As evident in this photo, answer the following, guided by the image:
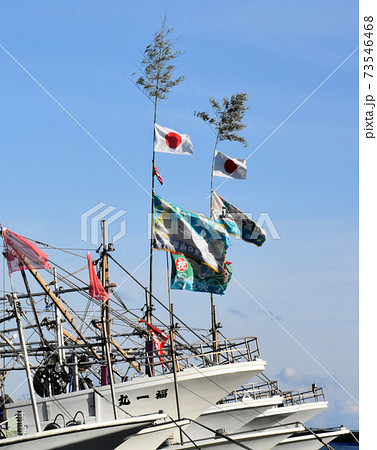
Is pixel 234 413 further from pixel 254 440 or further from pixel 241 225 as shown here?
pixel 241 225

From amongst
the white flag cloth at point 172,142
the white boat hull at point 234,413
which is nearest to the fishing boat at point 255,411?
the white boat hull at point 234,413

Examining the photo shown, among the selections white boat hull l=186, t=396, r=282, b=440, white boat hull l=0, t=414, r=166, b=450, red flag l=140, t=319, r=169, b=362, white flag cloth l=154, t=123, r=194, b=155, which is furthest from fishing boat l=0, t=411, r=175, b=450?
white flag cloth l=154, t=123, r=194, b=155

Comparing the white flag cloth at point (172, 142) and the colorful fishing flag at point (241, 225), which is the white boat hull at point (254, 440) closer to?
the colorful fishing flag at point (241, 225)

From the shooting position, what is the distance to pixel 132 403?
31125mm

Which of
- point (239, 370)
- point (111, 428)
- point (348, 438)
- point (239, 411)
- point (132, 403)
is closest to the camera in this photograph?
point (111, 428)

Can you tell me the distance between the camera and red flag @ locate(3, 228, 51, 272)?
26.0 meters

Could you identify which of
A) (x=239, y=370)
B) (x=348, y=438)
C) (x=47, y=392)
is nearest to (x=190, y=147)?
(x=239, y=370)

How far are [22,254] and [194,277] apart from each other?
32.1 feet

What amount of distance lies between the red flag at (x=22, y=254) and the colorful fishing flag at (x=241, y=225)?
13.0m

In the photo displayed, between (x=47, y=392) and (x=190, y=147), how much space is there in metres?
11.7

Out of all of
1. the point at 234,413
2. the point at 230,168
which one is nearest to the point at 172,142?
the point at 230,168

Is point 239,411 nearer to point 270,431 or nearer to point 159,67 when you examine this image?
point 270,431

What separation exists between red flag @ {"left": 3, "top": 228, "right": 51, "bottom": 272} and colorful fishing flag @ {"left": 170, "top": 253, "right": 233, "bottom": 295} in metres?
8.55

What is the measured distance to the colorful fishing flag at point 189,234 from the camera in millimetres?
33688
